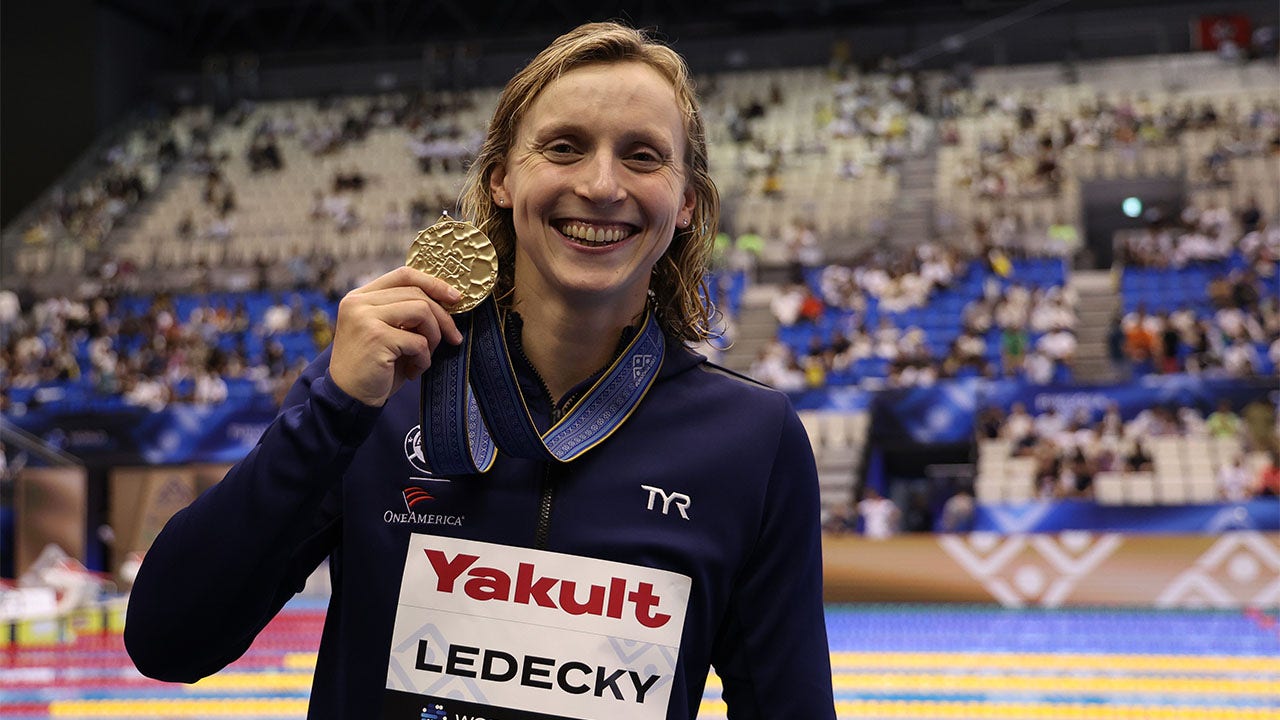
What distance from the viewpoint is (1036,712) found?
7012 millimetres

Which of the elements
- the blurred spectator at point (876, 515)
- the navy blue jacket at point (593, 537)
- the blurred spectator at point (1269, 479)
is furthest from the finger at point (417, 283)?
the blurred spectator at point (1269, 479)

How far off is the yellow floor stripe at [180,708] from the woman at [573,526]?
6184mm

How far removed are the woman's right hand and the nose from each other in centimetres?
20

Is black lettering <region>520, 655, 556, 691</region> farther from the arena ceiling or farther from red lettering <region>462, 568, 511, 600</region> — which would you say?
the arena ceiling

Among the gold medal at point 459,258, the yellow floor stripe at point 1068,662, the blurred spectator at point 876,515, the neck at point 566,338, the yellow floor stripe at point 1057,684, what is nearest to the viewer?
the gold medal at point 459,258

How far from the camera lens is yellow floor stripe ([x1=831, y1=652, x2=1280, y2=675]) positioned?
8.30 metres

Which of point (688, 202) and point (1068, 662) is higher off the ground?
point (688, 202)

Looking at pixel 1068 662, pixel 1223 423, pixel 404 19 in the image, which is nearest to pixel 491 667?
pixel 1068 662

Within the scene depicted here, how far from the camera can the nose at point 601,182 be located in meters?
1.45

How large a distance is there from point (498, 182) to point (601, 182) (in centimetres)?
24

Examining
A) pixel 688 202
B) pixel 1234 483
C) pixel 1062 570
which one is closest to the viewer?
pixel 688 202

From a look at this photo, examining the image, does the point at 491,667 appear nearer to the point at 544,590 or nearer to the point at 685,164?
the point at 544,590

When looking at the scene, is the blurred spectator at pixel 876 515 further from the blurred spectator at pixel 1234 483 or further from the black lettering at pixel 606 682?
the black lettering at pixel 606 682

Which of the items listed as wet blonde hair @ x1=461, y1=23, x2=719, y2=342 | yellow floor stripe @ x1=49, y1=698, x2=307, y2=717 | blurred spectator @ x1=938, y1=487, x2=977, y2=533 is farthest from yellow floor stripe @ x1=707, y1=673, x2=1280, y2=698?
wet blonde hair @ x1=461, y1=23, x2=719, y2=342
